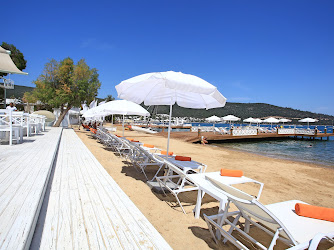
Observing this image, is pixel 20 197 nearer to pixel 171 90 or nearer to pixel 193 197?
pixel 193 197

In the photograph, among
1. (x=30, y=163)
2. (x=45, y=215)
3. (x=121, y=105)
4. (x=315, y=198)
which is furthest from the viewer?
(x=121, y=105)

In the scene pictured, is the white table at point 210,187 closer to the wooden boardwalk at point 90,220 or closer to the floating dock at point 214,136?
the wooden boardwalk at point 90,220

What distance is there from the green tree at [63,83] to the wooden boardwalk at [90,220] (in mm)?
16071

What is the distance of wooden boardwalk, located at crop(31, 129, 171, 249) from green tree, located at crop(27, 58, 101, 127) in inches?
633

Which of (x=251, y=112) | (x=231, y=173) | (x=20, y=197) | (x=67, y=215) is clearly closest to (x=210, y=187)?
(x=231, y=173)

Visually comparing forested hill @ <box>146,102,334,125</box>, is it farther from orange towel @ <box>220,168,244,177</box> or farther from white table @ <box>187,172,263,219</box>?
white table @ <box>187,172,263,219</box>

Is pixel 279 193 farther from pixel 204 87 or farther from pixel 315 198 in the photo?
pixel 204 87

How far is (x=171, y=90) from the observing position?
490 centimetres

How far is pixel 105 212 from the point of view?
2.40 metres

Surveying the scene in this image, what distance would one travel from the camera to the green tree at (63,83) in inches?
678

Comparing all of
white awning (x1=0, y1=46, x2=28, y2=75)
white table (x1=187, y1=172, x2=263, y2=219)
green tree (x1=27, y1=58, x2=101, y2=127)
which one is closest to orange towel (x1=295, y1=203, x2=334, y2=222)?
white table (x1=187, y1=172, x2=263, y2=219)

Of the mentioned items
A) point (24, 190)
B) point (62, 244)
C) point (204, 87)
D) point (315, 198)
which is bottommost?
point (315, 198)

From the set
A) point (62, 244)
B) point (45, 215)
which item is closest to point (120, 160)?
point (45, 215)

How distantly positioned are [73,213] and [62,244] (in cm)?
58
